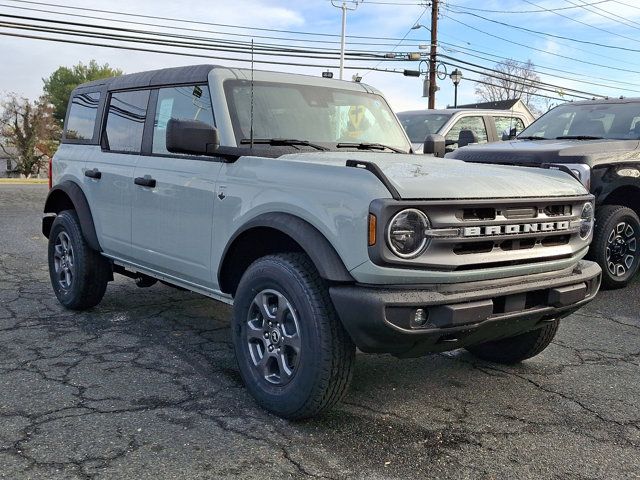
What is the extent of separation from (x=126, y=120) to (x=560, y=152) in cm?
401

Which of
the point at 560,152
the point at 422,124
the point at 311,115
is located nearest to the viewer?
the point at 311,115

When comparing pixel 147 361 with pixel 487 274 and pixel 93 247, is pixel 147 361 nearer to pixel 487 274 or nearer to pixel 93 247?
pixel 93 247

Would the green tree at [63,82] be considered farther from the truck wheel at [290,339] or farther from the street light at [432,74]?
the truck wheel at [290,339]

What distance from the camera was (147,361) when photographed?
4227 mm

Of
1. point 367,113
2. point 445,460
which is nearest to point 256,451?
point 445,460

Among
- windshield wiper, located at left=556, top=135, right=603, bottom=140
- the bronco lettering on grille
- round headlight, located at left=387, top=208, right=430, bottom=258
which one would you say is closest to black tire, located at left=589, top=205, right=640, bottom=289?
windshield wiper, located at left=556, top=135, right=603, bottom=140

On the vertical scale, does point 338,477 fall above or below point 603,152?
below

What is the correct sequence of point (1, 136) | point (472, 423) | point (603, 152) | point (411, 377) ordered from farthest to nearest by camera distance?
point (1, 136)
point (603, 152)
point (411, 377)
point (472, 423)

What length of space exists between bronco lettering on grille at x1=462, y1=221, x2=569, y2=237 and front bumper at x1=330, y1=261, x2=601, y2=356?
0.75ft

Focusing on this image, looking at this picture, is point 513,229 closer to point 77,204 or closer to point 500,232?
point 500,232

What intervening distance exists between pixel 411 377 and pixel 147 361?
5.62 feet

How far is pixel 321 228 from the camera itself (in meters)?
3.07

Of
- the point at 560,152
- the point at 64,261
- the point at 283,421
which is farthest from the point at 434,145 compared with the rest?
the point at 64,261

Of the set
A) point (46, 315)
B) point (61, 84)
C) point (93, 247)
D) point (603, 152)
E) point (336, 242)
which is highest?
point (61, 84)
